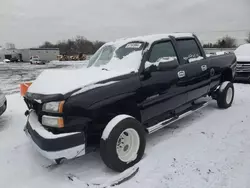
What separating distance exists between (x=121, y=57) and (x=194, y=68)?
154 centimetres

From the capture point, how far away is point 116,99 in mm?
3027

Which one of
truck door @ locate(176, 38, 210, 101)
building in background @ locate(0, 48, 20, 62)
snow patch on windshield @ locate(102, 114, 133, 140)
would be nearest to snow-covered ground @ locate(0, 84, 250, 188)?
snow patch on windshield @ locate(102, 114, 133, 140)

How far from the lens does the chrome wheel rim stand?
305 cm

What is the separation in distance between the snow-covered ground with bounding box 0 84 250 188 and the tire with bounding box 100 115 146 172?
15cm

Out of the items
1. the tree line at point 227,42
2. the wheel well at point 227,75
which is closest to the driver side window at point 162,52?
the wheel well at point 227,75

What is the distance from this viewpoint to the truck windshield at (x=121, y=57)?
3539 mm

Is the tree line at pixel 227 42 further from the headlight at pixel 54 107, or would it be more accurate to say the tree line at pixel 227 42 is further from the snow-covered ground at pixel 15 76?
the headlight at pixel 54 107

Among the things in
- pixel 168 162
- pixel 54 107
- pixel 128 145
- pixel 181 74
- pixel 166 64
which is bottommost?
pixel 168 162

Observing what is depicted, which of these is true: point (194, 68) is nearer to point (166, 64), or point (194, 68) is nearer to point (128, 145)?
point (166, 64)

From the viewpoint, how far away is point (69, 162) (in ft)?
10.9

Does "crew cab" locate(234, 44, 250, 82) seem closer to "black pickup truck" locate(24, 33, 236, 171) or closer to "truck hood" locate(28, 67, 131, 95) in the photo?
"black pickup truck" locate(24, 33, 236, 171)

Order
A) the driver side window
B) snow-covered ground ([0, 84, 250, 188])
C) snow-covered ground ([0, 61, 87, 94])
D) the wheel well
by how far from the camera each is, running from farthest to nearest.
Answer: snow-covered ground ([0, 61, 87, 94]) → the wheel well → the driver side window → snow-covered ground ([0, 84, 250, 188])

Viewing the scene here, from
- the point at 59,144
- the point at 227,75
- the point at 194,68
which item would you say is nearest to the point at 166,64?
the point at 194,68

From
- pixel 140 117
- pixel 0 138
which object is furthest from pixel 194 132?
pixel 0 138
